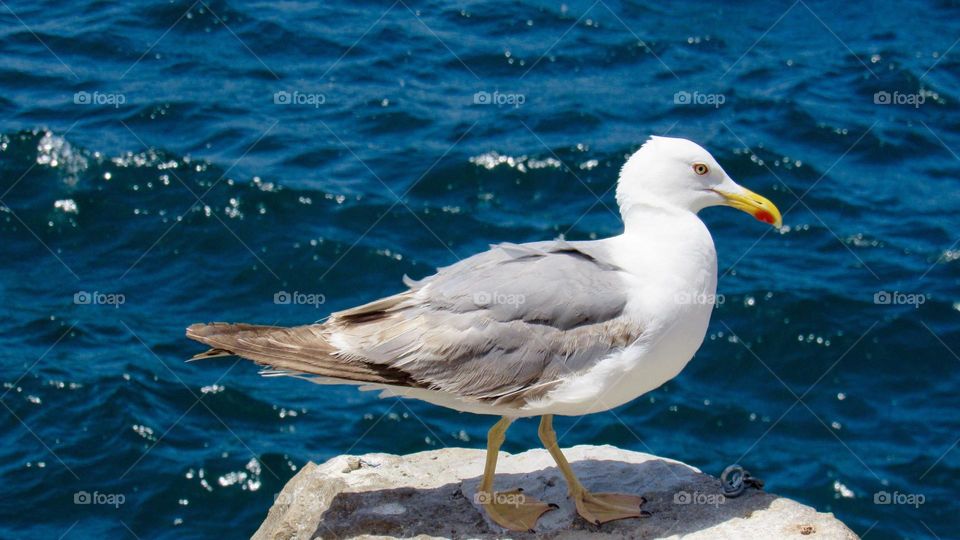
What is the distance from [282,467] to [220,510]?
2.36 feet

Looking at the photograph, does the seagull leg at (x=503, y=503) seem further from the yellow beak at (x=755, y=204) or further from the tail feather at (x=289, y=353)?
the yellow beak at (x=755, y=204)

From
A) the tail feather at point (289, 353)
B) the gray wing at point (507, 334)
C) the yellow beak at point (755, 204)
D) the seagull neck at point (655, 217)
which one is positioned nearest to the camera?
the tail feather at point (289, 353)

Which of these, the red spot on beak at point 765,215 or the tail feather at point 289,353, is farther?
the red spot on beak at point 765,215

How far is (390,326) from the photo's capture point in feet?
26.1

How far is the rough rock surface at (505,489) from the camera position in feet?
26.5

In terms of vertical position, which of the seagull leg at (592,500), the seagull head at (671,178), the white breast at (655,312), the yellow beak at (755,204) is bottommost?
the seagull leg at (592,500)

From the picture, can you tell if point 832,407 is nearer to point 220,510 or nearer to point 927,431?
point 927,431

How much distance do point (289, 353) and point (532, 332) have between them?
1497mm

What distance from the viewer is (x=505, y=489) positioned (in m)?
8.61

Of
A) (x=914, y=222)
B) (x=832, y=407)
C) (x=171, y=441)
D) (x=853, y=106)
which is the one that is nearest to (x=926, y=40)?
(x=853, y=106)

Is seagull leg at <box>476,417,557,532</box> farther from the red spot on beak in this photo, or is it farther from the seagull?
the red spot on beak

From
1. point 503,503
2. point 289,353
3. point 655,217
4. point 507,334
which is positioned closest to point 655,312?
point 655,217

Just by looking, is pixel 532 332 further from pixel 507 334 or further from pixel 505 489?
pixel 505 489

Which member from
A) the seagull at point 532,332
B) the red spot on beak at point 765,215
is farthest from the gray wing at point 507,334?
the red spot on beak at point 765,215
